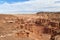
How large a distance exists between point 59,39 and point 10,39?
5296 mm

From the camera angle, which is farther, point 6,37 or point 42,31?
point 42,31

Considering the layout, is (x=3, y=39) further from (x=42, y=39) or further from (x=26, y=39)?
(x=42, y=39)

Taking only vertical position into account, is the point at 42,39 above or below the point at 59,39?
below

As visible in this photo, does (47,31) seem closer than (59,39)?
No

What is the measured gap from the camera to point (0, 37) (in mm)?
19094

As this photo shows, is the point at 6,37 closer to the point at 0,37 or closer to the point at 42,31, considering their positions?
the point at 0,37

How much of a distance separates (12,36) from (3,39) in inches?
53.4

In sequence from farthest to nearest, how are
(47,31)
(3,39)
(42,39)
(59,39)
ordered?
(47,31), (42,39), (59,39), (3,39)

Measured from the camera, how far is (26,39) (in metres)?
19.3

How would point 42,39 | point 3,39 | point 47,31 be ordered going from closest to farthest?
1. point 3,39
2. point 42,39
3. point 47,31

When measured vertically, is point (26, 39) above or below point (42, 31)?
above

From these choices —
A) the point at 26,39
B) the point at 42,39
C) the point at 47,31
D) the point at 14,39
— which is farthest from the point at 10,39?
the point at 47,31

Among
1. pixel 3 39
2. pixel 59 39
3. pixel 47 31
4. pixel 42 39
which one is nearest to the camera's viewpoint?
pixel 3 39

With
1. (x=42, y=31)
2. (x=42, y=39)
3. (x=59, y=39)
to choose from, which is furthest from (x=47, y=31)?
(x=59, y=39)
